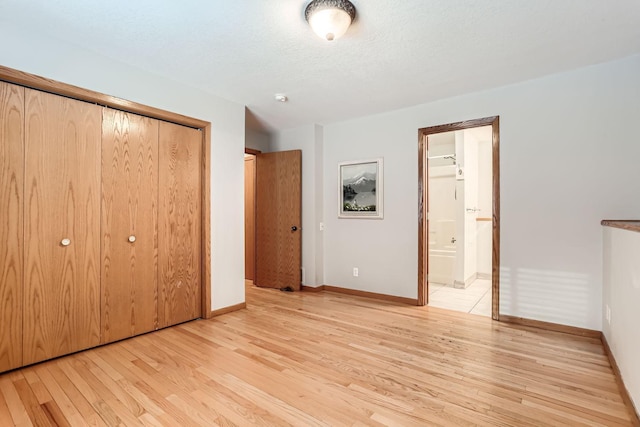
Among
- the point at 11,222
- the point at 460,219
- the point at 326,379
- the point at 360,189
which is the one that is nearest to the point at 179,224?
the point at 11,222

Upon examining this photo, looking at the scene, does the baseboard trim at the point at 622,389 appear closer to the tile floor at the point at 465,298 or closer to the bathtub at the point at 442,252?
the tile floor at the point at 465,298

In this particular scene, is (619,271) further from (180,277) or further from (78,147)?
(78,147)

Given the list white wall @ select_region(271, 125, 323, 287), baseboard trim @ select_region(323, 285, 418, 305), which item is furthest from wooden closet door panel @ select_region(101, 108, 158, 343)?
baseboard trim @ select_region(323, 285, 418, 305)

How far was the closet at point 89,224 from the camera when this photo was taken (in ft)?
7.13

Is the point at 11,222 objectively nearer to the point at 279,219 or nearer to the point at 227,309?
the point at 227,309

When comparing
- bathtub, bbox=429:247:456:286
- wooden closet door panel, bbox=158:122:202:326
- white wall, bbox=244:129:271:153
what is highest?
white wall, bbox=244:129:271:153

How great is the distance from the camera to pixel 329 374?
2160 millimetres

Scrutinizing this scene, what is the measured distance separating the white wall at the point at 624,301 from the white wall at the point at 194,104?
3260mm

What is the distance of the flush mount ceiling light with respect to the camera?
186 centimetres

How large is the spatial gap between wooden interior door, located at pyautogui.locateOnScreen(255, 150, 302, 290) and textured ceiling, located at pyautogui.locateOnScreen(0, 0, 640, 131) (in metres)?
1.51

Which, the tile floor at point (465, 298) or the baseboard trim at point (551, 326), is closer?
the baseboard trim at point (551, 326)

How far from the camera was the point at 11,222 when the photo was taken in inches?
84.7

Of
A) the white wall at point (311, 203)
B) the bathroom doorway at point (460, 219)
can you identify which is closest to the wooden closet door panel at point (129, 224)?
the white wall at point (311, 203)

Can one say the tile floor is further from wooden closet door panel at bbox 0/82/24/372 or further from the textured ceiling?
wooden closet door panel at bbox 0/82/24/372
